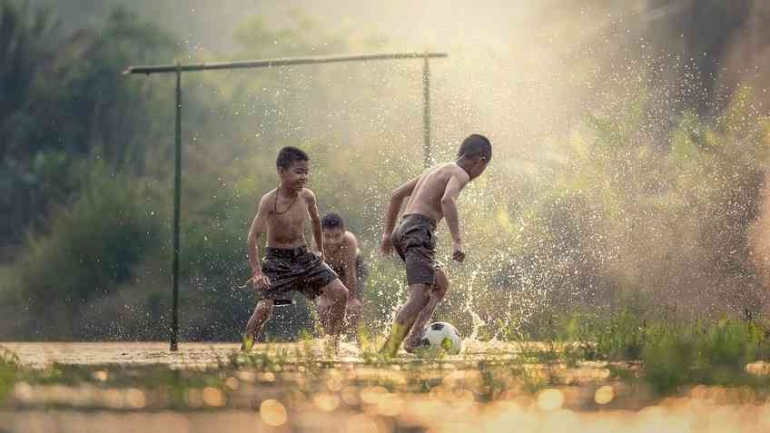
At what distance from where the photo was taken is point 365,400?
636cm

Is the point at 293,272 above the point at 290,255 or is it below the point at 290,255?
below

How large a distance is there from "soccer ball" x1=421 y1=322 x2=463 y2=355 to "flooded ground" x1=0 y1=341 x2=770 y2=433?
2.93m

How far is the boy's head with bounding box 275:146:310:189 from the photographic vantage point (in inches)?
469

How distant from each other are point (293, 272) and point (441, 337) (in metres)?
1.19

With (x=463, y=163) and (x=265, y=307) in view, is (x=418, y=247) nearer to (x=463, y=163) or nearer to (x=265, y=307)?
(x=463, y=163)

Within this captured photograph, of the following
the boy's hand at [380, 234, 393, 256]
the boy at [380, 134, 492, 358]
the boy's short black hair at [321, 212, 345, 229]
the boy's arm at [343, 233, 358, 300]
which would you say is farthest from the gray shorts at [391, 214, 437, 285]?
the boy's short black hair at [321, 212, 345, 229]

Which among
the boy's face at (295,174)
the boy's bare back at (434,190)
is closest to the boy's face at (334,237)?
the boy's face at (295,174)

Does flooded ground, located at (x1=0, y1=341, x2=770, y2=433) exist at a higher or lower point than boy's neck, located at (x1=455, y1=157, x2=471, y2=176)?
lower

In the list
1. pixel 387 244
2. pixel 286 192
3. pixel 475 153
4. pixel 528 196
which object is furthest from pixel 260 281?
pixel 528 196

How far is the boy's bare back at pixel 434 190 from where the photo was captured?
38.0 ft

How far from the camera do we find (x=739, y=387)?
6.73 m

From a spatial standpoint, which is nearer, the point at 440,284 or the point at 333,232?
the point at 440,284

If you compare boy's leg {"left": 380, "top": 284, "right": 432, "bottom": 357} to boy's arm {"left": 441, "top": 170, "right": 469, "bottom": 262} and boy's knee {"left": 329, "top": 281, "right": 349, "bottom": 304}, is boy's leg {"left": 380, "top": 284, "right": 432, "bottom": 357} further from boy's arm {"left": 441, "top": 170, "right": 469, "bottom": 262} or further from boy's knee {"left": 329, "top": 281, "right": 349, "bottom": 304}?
boy's knee {"left": 329, "top": 281, "right": 349, "bottom": 304}

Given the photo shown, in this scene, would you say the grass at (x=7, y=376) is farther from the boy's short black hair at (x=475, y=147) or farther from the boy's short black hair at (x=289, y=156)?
the boy's short black hair at (x=475, y=147)
